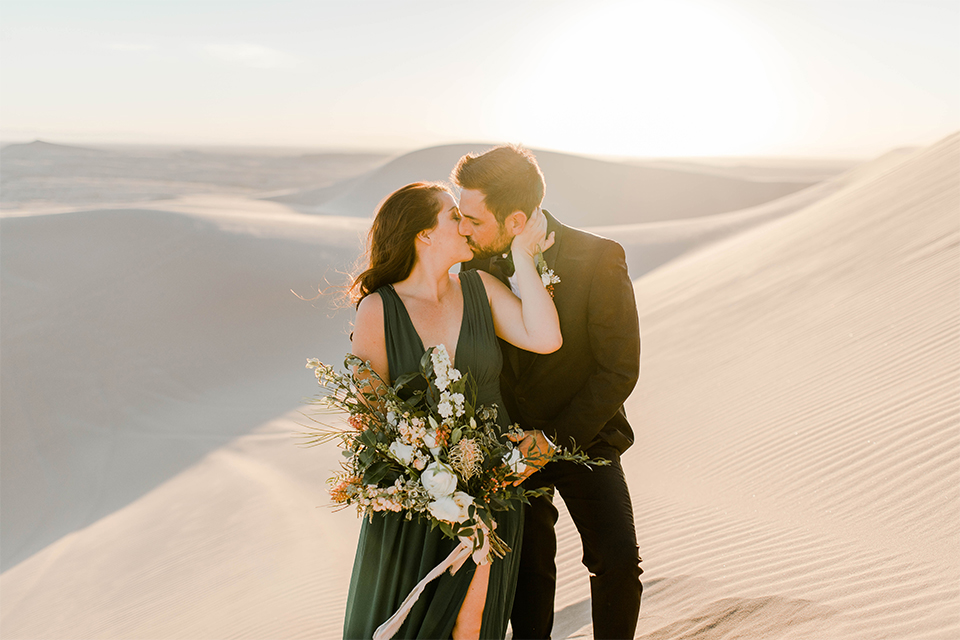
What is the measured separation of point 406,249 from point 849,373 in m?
5.16

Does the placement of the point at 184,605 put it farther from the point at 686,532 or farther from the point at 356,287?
the point at 356,287

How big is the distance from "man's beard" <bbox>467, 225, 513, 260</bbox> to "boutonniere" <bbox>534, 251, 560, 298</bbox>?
14 cm

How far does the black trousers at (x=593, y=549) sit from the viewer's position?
2955 millimetres

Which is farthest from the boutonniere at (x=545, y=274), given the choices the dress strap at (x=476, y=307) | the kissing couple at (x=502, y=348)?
the dress strap at (x=476, y=307)

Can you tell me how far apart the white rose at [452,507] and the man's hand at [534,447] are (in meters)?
0.30

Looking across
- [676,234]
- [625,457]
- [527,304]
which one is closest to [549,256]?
[527,304]

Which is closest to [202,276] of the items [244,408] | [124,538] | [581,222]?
[244,408]

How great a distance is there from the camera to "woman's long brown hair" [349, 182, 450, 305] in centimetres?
287

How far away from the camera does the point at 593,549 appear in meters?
3.03

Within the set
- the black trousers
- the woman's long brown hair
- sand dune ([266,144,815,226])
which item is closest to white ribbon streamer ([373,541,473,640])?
the black trousers

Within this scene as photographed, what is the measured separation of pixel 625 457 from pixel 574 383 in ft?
14.1

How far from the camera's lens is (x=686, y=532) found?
5094 millimetres

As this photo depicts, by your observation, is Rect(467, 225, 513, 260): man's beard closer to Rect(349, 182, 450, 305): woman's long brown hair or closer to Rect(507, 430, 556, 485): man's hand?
Rect(349, 182, 450, 305): woman's long brown hair

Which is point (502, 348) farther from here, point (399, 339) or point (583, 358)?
point (399, 339)
